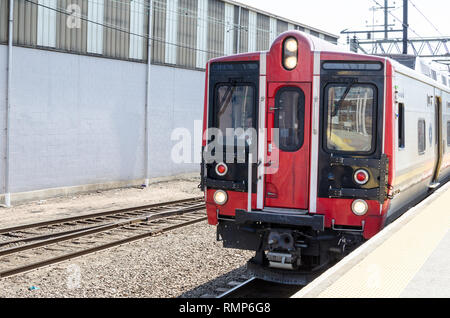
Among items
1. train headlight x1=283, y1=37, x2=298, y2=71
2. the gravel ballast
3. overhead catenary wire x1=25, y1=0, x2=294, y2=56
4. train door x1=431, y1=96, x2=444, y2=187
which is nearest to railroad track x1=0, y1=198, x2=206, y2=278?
the gravel ballast

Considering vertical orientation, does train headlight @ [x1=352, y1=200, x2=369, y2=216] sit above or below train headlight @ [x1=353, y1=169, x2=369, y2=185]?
below

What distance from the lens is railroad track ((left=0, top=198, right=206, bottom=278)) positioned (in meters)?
9.63

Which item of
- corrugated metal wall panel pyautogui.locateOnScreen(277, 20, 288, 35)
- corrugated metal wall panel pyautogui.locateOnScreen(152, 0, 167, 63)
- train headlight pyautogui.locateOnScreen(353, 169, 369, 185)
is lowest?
train headlight pyautogui.locateOnScreen(353, 169, 369, 185)

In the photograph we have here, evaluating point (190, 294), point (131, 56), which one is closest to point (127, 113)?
point (131, 56)

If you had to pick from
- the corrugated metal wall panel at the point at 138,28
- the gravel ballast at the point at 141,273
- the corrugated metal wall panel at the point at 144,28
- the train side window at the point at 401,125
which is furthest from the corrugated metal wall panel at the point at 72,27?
the train side window at the point at 401,125

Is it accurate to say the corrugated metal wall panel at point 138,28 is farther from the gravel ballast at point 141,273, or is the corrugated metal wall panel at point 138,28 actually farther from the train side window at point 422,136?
the train side window at point 422,136

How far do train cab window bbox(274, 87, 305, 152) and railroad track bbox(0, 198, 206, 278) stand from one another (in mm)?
4630

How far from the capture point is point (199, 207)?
15.5m

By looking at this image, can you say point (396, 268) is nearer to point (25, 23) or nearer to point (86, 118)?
point (25, 23)

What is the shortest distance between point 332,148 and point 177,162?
16.9 metres

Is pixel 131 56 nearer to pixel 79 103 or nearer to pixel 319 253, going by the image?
pixel 79 103

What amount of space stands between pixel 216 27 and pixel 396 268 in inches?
835

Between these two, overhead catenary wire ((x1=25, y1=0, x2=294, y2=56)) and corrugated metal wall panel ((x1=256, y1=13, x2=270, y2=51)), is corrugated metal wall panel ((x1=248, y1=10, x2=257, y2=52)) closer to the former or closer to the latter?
overhead catenary wire ((x1=25, y1=0, x2=294, y2=56))

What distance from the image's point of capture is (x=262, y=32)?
28.3m
